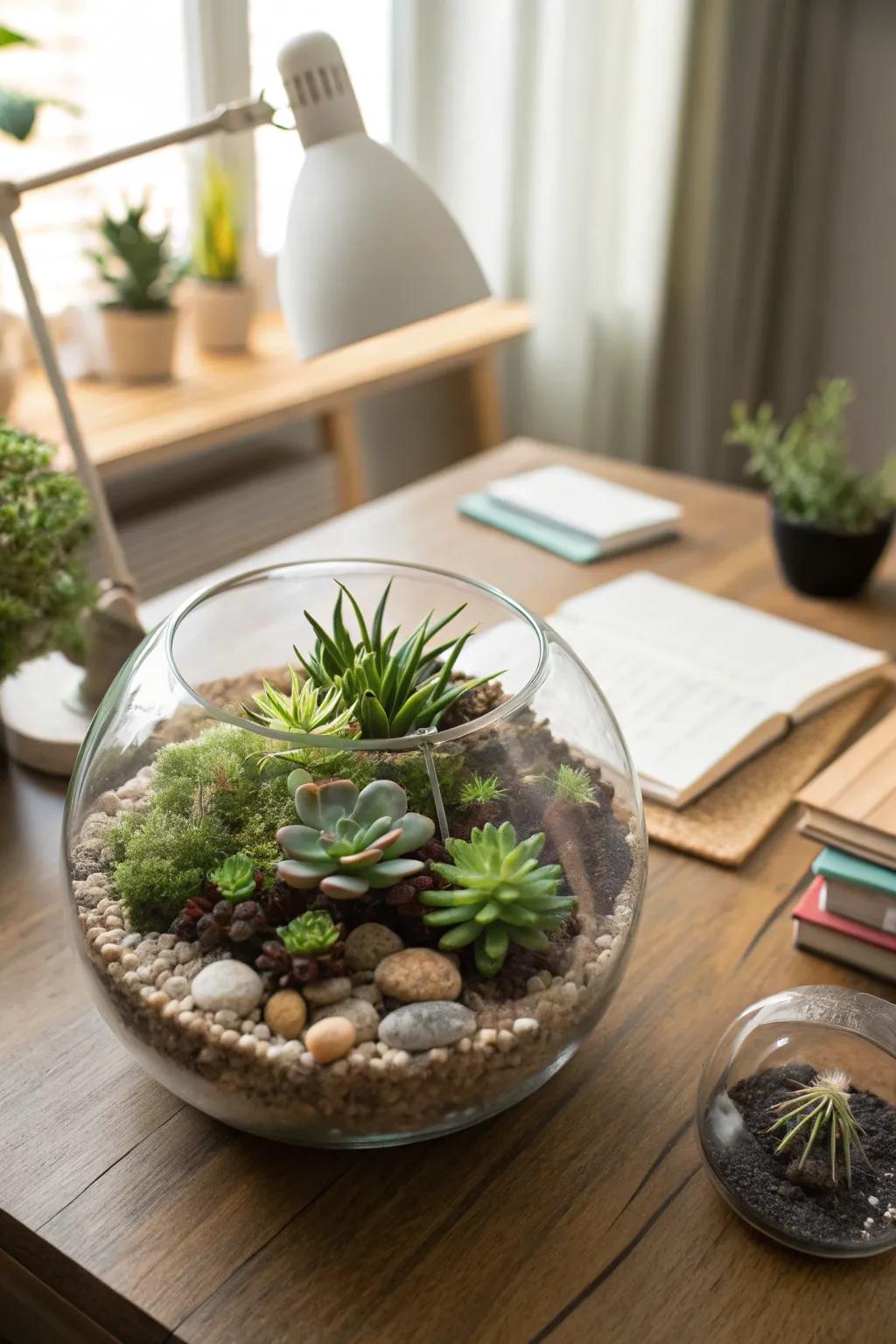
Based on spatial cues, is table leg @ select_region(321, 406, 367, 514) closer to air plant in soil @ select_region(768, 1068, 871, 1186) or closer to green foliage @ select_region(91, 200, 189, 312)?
green foliage @ select_region(91, 200, 189, 312)

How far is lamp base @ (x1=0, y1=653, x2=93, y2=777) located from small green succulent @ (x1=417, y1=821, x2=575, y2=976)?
45cm

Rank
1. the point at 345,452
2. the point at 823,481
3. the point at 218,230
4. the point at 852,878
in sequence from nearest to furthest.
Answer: the point at 852,878 → the point at 823,481 → the point at 218,230 → the point at 345,452

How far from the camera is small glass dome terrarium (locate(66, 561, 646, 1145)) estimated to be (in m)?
0.59

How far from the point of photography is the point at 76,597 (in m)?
0.92

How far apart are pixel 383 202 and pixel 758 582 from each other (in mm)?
661

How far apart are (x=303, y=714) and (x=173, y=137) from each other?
0.50 m

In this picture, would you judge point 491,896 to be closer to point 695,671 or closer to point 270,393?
point 695,671

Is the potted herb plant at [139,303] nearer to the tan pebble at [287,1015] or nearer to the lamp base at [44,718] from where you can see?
the lamp base at [44,718]

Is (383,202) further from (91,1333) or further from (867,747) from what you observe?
(91,1333)

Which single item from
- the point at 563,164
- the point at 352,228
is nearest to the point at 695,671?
the point at 352,228

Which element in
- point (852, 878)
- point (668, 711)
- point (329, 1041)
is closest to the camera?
point (329, 1041)

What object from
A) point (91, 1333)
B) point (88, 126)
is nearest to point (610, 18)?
point (88, 126)

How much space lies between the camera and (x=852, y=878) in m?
0.79

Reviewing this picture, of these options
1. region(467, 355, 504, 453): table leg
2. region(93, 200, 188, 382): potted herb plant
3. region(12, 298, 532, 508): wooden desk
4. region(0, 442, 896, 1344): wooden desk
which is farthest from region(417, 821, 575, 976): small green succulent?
region(467, 355, 504, 453): table leg
